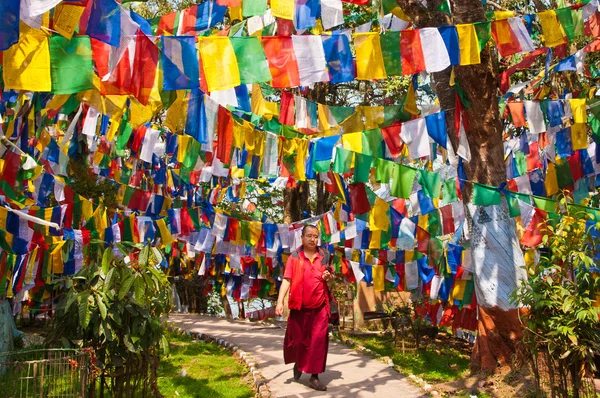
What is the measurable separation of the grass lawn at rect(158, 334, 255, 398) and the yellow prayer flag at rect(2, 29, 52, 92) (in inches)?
153

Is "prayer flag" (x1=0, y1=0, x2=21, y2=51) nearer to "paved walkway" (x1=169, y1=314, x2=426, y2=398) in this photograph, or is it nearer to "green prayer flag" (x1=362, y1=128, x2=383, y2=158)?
"paved walkway" (x1=169, y1=314, x2=426, y2=398)

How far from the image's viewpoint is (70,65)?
4184mm

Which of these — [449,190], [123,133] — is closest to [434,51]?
[449,190]

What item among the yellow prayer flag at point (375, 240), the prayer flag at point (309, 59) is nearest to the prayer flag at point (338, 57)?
the prayer flag at point (309, 59)

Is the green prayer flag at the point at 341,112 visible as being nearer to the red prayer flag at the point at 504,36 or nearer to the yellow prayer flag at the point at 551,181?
the red prayer flag at the point at 504,36

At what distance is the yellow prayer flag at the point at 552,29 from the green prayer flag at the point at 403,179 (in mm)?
2293

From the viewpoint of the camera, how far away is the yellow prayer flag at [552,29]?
712 cm

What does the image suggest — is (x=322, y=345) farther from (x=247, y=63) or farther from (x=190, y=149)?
(x=190, y=149)

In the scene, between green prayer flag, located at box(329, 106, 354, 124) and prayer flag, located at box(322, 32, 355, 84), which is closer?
prayer flag, located at box(322, 32, 355, 84)

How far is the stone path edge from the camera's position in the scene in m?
6.45

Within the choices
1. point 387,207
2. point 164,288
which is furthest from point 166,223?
point 164,288

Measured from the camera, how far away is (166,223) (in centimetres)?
1184

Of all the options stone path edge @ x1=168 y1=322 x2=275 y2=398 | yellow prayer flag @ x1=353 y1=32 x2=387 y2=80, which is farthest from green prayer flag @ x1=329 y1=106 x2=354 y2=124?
stone path edge @ x1=168 y1=322 x2=275 y2=398

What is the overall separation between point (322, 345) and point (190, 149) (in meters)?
3.57
